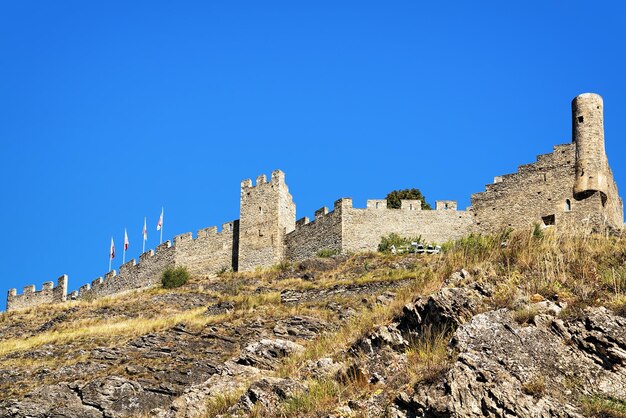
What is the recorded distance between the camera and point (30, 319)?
48.5 m

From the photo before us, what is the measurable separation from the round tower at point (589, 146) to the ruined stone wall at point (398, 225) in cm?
671

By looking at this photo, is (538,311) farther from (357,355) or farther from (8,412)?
(8,412)

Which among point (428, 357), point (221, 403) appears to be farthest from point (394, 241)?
point (428, 357)

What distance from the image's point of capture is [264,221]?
186 ft

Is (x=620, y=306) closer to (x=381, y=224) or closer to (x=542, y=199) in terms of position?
(x=542, y=199)

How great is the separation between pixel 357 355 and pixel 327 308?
2005 centimetres

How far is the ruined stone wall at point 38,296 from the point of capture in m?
69.3

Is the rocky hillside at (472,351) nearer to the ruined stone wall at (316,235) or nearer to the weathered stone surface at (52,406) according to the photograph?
the weathered stone surface at (52,406)

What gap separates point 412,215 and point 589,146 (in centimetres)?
1023

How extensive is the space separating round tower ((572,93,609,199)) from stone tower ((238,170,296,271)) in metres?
18.0

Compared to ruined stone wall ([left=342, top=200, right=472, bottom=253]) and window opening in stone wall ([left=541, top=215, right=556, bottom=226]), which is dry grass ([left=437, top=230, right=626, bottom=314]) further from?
A: ruined stone wall ([left=342, top=200, right=472, bottom=253])

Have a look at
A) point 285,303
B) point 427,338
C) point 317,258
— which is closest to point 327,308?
point 285,303

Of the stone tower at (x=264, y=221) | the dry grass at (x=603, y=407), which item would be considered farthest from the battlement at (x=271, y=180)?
the dry grass at (x=603, y=407)

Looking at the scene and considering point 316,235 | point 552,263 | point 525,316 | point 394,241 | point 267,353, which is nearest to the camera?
point 525,316
